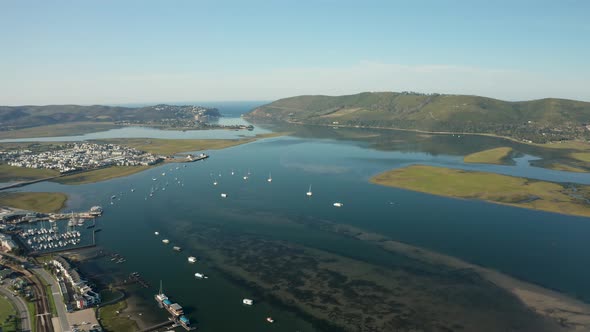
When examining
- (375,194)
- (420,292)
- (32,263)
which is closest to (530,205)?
(375,194)

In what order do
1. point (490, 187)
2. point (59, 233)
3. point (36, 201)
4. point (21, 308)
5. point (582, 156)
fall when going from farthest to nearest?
point (582, 156) < point (490, 187) < point (36, 201) < point (59, 233) < point (21, 308)

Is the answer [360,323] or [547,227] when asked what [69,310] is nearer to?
[360,323]

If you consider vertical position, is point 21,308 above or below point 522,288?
below

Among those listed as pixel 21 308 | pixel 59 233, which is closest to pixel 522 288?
pixel 21 308

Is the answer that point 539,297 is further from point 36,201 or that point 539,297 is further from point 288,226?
point 36,201

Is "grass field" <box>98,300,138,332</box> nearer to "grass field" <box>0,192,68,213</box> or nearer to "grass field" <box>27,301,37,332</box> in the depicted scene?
"grass field" <box>27,301,37,332</box>

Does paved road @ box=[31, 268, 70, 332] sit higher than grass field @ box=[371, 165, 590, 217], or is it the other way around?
grass field @ box=[371, 165, 590, 217]

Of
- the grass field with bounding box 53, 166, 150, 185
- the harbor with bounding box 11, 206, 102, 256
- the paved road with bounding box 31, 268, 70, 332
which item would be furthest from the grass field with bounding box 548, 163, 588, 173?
the paved road with bounding box 31, 268, 70, 332
